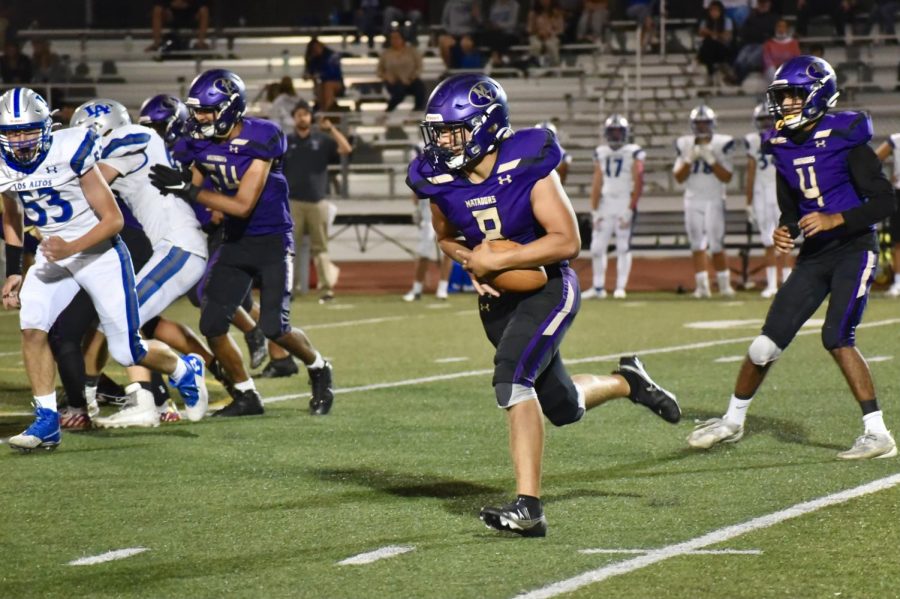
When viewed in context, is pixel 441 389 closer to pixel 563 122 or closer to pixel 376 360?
pixel 376 360

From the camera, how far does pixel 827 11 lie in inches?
837

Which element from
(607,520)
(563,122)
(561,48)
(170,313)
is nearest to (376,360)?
(170,313)

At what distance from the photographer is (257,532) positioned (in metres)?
4.83

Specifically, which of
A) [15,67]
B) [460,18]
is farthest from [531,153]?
[460,18]

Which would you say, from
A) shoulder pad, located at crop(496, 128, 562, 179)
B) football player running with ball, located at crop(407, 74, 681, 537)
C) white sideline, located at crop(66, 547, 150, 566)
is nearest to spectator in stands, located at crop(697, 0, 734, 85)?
football player running with ball, located at crop(407, 74, 681, 537)

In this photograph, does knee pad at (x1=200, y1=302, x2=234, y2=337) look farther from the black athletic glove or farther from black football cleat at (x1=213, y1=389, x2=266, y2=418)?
the black athletic glove

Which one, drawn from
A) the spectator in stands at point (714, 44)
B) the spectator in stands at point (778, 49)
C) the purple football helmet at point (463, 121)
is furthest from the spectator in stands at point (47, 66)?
the purple football helmet at point (463, 121)

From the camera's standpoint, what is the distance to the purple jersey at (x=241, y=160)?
7.39 m

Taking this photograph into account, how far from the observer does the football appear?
4906 mm

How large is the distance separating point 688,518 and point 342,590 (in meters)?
1.42

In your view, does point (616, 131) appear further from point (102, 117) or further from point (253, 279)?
A: point (102, 117)

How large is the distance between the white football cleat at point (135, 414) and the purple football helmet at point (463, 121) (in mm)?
2956

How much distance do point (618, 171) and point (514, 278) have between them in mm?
10133

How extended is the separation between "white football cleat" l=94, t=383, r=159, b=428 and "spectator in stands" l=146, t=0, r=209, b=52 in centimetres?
1605
